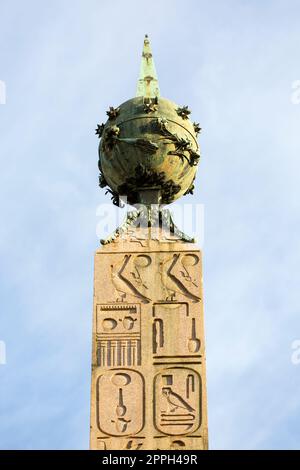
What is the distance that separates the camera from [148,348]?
21.0 meters

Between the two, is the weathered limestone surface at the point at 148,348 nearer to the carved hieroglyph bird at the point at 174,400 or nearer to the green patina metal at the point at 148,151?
the carved hieroglyph bird at the point at 174,400

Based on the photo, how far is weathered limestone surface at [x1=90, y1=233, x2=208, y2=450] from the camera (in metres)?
20.4

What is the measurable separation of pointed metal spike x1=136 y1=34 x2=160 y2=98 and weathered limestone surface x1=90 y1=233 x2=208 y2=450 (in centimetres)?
214

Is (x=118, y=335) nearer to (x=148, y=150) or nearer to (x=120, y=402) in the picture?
(x=120, y=402)

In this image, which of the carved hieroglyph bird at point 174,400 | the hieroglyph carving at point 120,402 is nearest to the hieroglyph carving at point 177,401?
the carved hieroglyph bird at point 174,400

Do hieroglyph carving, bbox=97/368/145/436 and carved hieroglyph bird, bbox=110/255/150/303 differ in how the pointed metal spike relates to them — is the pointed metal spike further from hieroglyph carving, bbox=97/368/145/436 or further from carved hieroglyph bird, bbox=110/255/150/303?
hieroglyph carving, bbox=97/368/145/436

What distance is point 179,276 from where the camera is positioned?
2175cm

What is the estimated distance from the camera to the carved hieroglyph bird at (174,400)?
67.4 feet

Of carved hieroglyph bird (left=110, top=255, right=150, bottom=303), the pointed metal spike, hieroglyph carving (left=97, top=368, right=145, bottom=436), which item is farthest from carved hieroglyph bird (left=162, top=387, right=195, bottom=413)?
the pointed metal spike

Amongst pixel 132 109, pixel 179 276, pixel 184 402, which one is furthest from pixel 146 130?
pixel 184 402

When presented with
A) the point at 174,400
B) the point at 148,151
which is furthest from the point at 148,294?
the point at 148,151

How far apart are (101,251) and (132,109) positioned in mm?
1903
